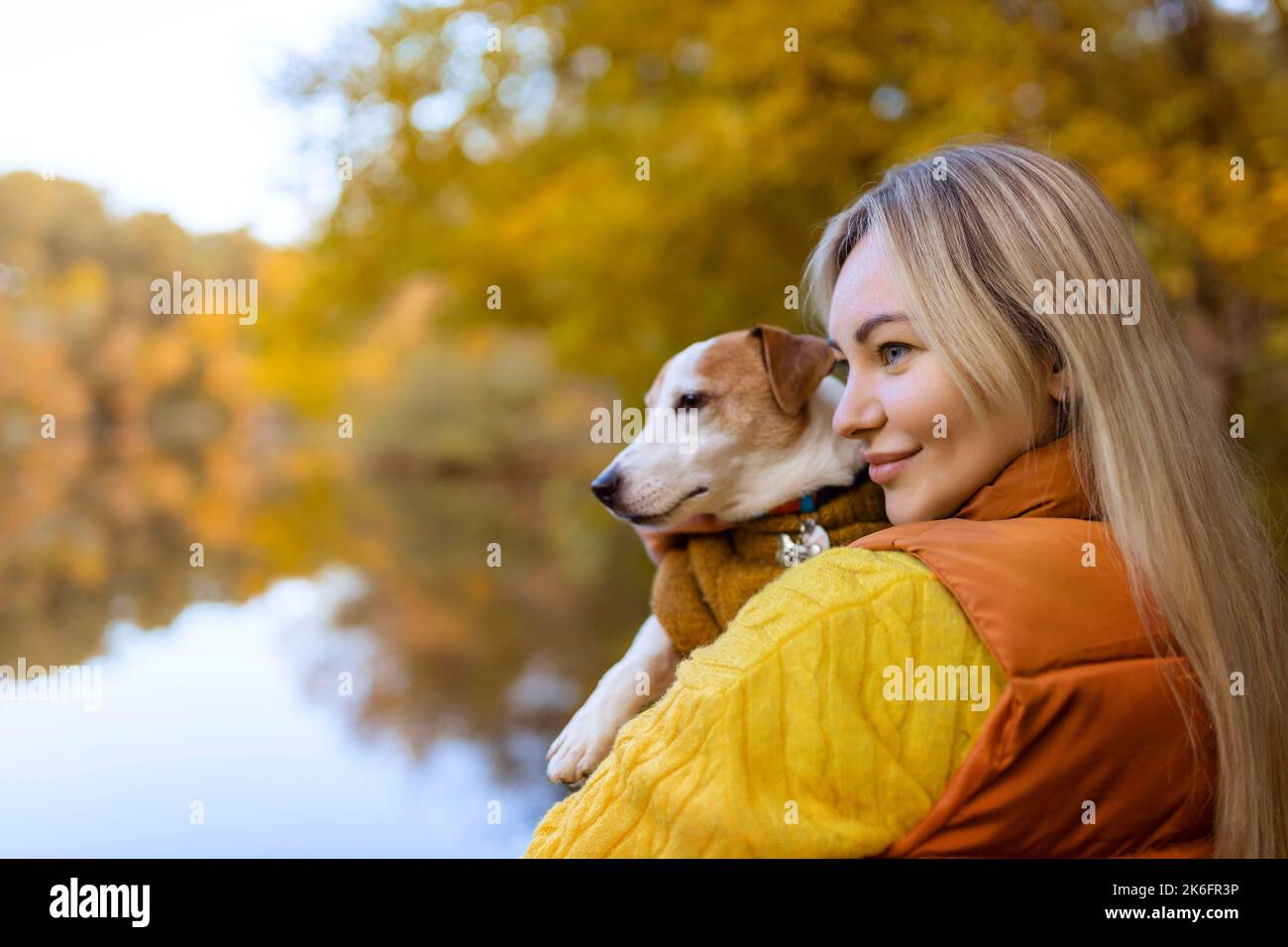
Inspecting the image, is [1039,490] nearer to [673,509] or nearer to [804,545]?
[804,545]

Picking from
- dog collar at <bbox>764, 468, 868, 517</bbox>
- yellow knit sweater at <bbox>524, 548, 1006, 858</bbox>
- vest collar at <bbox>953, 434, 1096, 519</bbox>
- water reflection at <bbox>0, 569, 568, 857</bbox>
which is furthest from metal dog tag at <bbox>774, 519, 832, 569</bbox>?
water reflection at <bbox>0, 569, 568, 857</bbox>

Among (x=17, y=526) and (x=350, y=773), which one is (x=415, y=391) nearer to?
(x=17, y=526)

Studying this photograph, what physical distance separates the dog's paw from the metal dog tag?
41 cm

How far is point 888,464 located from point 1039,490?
24 centimetres

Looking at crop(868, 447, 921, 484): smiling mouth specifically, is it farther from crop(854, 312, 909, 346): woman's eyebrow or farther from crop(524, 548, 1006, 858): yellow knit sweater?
crop(524, 548, 1006, 858): yellow knit sweater

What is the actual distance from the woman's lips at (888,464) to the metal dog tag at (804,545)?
16.7 inches

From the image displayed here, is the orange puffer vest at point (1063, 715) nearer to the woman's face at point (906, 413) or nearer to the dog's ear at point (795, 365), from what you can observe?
the woman's face at point (906, 413)

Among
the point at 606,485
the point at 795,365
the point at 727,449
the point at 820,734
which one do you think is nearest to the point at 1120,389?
the point at 820,734

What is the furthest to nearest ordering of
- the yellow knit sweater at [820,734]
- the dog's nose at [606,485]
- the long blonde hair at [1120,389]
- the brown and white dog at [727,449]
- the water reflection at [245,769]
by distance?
the water reflection at [245,769]
the dog's nose at [606,485]
the brown and white dog at [727,449]
the long blonde hair at [1120,389]
the yellow knit sweater at [820,734]

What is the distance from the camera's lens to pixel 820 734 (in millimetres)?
1245

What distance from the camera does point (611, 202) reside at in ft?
30.7

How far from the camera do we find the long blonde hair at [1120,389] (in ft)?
4.70

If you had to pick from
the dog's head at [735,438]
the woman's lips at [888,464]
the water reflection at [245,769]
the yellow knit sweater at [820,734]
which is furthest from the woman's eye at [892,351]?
the water reflection at [245,769]
